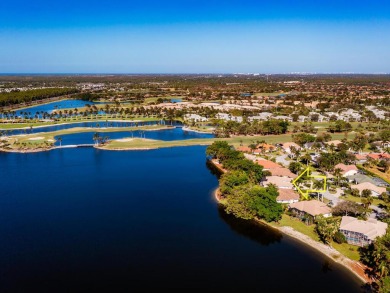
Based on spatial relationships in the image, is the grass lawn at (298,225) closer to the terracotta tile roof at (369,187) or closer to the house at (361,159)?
the terracotta tile roof at (369,187)

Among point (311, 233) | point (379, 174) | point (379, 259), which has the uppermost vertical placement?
point (379, 259)

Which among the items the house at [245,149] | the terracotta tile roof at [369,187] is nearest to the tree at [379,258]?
the terracotta tile roof at [369,187]

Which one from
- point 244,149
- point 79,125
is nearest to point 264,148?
point 244,149

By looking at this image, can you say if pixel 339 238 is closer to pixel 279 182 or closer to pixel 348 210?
pixel 348 210

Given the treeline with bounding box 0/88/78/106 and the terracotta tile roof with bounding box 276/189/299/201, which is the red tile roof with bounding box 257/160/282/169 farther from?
the treeline with bounding box 0/88/78/106

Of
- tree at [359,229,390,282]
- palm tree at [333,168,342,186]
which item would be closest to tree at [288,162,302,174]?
palm tree at [333,168,342,186]
